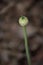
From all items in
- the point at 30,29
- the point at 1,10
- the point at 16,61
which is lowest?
the point at 16,61

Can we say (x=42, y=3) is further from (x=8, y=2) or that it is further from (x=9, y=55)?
(x=9, y=55)

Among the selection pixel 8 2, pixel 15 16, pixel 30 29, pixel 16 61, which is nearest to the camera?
pixel 16 61

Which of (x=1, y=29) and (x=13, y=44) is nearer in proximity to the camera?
(x=13, y=44)

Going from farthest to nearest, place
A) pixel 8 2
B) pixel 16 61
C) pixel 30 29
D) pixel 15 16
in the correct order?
pixel 8 2 < pixel 15 16 < pixel 30 29 < pixel 16 61

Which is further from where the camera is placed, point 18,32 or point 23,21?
point 18,32

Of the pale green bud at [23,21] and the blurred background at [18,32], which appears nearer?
the pale green bud at [23,21]

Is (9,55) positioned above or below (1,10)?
below

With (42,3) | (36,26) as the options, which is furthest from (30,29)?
(42,3)

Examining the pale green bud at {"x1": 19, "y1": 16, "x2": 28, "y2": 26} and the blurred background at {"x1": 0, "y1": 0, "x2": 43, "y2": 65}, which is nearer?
the pale green bud at {"x1": 19, "y1": 16, "x2": 28, "y2": 26}
